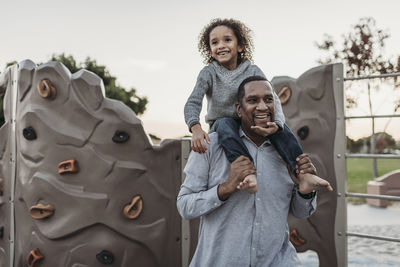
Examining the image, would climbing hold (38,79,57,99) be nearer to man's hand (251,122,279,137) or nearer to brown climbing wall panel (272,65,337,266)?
brown climbing wall panel (272,65,337,266)

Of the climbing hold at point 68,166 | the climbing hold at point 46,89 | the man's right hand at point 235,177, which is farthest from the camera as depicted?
the climbing hold at point 46,89

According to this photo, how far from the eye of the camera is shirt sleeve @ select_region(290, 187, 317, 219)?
1896 mm

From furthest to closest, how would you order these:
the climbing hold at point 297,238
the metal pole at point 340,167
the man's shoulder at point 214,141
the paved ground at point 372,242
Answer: the paved ground at point 372,242, the climbing hold at point 297,238, the metal pole at point 340,167, the man's shoulder at point 214,141

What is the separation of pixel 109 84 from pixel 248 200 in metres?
24.6

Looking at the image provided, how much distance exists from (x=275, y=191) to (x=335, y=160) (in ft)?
9.53

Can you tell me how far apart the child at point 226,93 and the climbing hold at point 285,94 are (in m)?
2.42

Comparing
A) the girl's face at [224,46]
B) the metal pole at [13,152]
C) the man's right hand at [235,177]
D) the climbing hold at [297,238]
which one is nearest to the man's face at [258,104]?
the man's right hand at [235,177]

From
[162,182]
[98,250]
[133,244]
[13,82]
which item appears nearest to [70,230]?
[98,250]

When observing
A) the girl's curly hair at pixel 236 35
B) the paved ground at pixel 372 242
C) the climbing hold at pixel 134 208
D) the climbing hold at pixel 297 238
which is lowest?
the paved ground at pixel 372 242

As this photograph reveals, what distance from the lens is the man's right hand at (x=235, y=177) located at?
1.72m

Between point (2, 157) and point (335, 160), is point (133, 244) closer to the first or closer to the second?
point (2, 157)

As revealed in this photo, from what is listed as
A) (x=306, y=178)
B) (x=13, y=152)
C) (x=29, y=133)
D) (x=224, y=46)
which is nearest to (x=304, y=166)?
(x=306, y=178)

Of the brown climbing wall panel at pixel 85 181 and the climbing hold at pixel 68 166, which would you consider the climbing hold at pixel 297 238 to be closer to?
the brown climbing wall panel at pixel 85 181

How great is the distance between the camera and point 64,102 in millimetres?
4332
